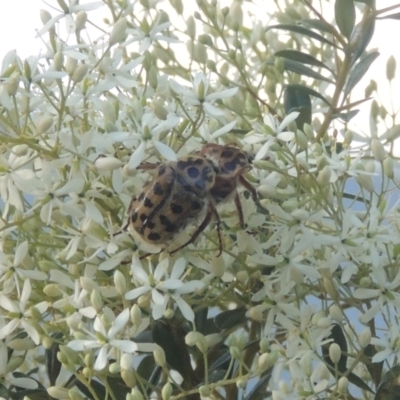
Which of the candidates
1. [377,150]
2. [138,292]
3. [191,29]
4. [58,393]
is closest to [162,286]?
[138,292]

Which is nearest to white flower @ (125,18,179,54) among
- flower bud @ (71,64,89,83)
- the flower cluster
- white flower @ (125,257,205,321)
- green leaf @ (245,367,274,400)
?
the flower cluster

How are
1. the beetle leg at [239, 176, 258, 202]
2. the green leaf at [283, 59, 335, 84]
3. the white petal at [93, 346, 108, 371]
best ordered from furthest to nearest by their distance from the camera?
the green leaf at [283, 59, 335, 84] → the beetle leg at [239, 176, 258, 202] → the white petal at [93, 346, 108, 371]

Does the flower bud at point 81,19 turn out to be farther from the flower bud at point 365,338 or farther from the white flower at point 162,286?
the flower bud at point 365,338

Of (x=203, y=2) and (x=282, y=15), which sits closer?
(x=203, y=2)

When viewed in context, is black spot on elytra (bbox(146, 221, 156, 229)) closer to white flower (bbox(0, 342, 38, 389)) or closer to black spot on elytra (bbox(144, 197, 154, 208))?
black spot on elytra (bbox(144, 197, 154, 208))

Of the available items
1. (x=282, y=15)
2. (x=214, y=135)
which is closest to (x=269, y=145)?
(x=214, y=135)

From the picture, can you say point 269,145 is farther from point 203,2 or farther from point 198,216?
point 203,2
